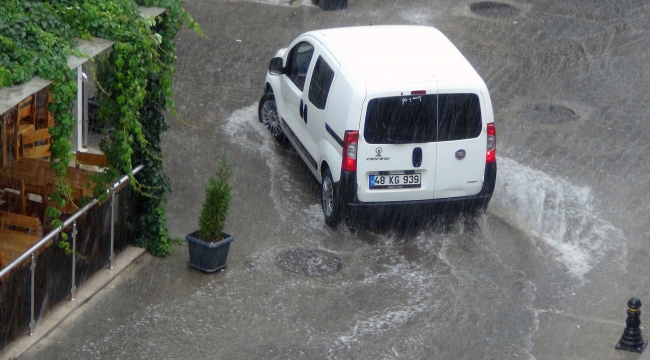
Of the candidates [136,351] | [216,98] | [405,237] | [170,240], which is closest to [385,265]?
[405,237]

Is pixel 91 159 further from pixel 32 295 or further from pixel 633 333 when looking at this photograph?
pixel 633 333

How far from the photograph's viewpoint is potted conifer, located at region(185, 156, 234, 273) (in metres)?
10.4

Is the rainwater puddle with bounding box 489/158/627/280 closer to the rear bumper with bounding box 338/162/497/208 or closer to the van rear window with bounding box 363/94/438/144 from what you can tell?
the rear bumper with bounding box 338/162/497/208

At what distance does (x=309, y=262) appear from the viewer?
11.1 m

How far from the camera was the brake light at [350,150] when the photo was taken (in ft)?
36.9

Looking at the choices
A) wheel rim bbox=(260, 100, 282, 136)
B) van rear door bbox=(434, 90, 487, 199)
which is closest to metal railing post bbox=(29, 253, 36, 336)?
van rear door bbox=(434, 90, 487, 199)

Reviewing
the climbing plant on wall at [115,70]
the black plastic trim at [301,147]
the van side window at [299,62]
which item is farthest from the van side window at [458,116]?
the climbing plant on wall at [115,70]

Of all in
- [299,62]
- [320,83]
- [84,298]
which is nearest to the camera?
[84,298]

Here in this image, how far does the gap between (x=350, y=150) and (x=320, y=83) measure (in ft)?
4.38

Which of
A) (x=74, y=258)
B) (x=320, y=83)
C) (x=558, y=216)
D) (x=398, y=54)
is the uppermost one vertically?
(x=398, y=54)

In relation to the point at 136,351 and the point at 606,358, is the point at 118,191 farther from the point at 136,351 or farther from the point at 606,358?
the point at 606,358

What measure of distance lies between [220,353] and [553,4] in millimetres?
13643

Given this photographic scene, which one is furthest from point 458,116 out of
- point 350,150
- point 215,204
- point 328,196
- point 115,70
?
point 115,70

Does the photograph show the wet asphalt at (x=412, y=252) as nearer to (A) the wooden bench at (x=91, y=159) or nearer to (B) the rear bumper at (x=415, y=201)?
(B) the rear bumper at (x=415, y=201)
